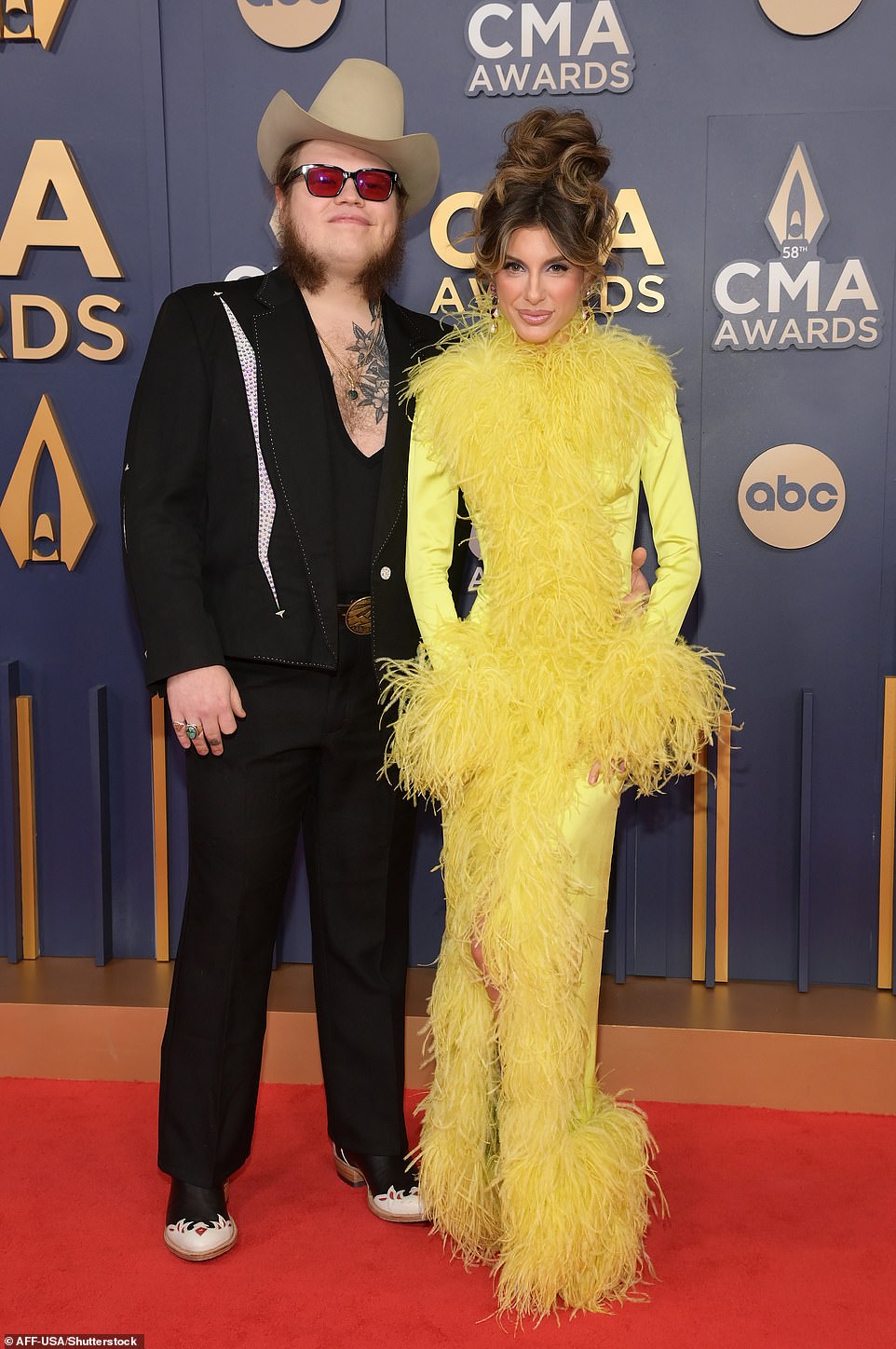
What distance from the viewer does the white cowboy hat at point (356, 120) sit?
2.44 meters

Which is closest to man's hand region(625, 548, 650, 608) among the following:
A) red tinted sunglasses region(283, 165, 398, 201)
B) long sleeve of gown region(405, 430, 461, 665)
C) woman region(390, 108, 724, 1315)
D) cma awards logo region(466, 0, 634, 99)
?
woman region(390, 108, 724, 1315)

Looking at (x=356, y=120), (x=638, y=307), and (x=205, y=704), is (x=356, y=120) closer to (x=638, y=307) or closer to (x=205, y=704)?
(x=638, y=307)

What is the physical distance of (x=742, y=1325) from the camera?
2.25 metres

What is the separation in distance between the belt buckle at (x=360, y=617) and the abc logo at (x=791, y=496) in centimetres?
123

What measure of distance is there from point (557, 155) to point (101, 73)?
63.5 inches

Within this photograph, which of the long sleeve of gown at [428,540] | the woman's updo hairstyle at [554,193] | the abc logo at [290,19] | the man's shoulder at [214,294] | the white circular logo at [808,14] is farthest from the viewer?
the abc logo at [290,19]

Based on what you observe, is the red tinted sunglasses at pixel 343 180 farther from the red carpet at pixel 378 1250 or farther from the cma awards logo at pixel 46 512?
the red carpet at pixel 378 1250

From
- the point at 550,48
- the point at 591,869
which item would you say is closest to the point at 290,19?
the point at 550,48

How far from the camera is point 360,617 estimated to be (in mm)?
2496

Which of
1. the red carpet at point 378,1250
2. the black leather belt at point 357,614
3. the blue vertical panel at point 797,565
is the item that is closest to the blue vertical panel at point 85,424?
the red carpet at point 378,1250

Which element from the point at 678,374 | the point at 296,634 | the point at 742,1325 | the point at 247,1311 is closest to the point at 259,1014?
the point at 247,1311

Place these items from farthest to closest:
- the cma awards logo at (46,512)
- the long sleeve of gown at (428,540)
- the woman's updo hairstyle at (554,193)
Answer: the cma awards logo at (46,512) < the long sleeve of gown at (428,540) < the woman's updo hairstyle at (554,193)

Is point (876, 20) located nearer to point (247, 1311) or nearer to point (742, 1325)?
point (742, 1325)

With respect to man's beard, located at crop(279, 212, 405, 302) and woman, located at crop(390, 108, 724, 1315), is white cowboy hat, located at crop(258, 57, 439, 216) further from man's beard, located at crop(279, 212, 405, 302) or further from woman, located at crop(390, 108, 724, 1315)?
woman, located at crop(390, 108, 724, 1315)
